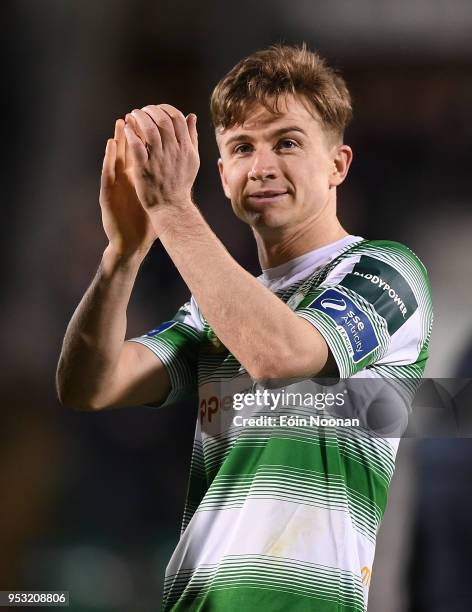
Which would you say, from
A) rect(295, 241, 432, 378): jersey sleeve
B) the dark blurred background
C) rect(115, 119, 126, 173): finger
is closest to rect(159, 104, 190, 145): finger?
rect(115, 119, 126, 173): finger

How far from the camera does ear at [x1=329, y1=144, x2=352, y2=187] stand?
1268 mm

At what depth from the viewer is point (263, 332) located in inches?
36.8

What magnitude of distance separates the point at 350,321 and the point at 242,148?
363mm

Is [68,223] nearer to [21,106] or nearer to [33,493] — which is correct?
[21,106]

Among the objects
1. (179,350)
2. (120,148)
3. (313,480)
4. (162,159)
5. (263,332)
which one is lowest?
(313,480)

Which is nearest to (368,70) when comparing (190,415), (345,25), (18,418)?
(345,25)

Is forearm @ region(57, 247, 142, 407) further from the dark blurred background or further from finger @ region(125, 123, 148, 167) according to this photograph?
the dark blurred background

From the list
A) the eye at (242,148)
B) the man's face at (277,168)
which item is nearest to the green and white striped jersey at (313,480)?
the man's face at (277,168)

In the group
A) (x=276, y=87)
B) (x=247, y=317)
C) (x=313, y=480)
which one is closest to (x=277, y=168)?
(x=276, y=87)

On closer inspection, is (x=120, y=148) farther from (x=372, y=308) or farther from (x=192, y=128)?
(x=372, y=308)

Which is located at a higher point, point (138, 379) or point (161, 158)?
point (161, 158)

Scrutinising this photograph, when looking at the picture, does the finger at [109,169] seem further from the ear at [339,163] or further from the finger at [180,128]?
the ear at [339,163]

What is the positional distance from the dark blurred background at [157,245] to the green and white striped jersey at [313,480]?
31 cm

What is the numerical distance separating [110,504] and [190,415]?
8.5 inches
